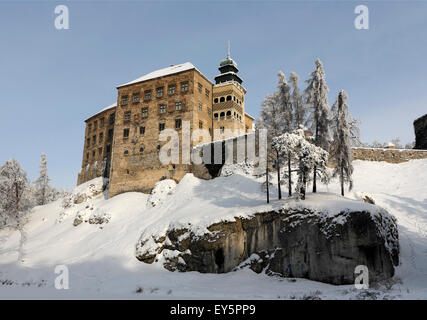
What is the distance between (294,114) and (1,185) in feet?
119

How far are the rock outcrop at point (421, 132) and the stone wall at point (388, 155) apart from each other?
14.9 ft

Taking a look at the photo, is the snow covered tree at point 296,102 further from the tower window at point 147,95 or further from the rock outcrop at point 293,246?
the tower window at point 147,95

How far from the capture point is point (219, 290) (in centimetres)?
1820

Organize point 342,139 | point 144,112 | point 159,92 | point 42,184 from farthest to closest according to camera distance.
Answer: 1. point 42,184
2. point 144,112
3. point 159,92
4. point 342,139

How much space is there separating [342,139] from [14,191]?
37579 mm

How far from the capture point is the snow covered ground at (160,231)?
1670 cm

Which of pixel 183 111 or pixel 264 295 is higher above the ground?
pixel 183 111

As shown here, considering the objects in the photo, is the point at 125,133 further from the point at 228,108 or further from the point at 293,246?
the point at 293,246

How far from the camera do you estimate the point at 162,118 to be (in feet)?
145

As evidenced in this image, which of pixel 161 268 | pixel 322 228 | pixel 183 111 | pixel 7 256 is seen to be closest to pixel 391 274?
pixel 322 228

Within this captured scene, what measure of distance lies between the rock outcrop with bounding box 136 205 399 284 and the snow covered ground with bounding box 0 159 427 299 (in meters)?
0.96

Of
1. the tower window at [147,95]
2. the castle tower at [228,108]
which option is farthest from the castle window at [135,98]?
the castle tower at [228,108]

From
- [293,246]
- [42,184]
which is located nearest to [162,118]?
[293,246]
